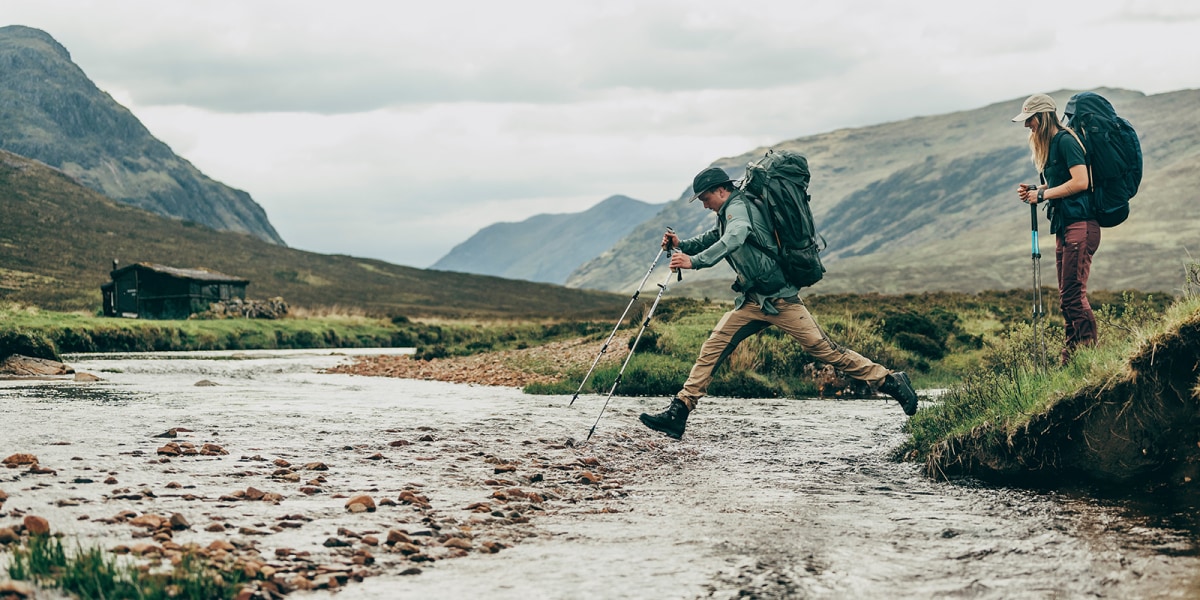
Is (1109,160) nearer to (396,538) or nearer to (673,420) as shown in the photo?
(673,420)

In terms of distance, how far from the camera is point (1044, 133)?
1198 centimetres

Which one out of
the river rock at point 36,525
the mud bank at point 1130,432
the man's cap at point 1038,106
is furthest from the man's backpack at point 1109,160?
the river rock at point 36,525

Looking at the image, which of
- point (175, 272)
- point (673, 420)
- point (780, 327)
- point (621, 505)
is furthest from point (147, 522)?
point (175, 272)

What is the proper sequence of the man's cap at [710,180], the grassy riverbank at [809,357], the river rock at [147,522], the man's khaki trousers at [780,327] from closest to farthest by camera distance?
the river rock at [147,522]
the man's khaki trousers at [780,327]
the man's cap at [710,180]
the grassy riverbank at [809,357]

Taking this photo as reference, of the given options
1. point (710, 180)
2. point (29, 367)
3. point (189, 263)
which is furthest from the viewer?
point (189, 263)

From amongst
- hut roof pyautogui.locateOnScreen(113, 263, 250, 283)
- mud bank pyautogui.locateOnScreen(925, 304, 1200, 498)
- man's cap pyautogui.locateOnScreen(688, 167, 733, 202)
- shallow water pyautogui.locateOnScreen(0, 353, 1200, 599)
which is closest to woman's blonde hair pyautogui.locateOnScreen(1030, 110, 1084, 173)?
mud bank pyautogui.locateOnScreen(925, 304, 1200, 498)

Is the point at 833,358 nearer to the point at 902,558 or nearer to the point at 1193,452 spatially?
the point at 1193,452

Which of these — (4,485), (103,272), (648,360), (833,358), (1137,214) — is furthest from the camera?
(1137,214)

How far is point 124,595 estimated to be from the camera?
602 cm

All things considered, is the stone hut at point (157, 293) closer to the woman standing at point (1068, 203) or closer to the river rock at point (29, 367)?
the river rock at point (29, 367)

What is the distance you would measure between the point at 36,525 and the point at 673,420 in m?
7.28

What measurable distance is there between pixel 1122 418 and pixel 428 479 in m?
6.36

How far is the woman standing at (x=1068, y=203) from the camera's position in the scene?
37.9ft

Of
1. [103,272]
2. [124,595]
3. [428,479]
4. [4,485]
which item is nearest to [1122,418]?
[428,479]
